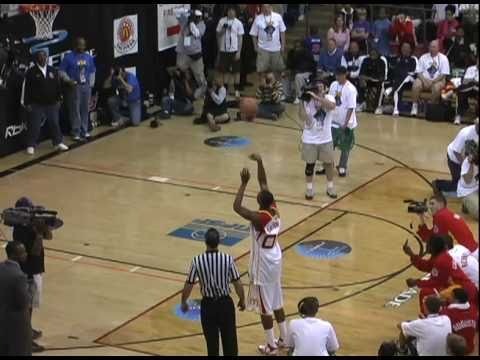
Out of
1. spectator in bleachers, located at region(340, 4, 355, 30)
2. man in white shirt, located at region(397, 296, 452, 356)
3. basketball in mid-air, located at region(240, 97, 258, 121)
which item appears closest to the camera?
man in white shirt, located at region(397, 296, 452, 356)

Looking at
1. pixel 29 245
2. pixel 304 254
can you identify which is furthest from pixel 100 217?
pixel 29 245

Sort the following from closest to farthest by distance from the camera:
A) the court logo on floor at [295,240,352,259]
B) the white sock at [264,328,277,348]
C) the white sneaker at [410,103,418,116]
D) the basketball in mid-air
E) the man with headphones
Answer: the man with headphones, the white sock at [264,328,277,348], the court logo on floor at [295,240,352,259], the basketball in mid-air, the white sneaker at [410,103,418,116]

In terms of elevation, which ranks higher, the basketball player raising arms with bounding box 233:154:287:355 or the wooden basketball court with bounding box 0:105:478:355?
the basketball player raising arms with bounding box 233:154:287:355

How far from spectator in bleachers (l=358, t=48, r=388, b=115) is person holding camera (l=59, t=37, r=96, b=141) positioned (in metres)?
5.25

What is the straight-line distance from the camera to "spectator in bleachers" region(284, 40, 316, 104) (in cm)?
2461

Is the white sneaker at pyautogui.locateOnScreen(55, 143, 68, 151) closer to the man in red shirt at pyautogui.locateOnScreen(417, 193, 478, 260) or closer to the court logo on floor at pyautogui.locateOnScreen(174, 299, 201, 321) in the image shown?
the court logo on floor at pyautogui.locateOnScreen(174, 299, 201, 321)

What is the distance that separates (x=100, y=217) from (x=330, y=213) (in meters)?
3.32

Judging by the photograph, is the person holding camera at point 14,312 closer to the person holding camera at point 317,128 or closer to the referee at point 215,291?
the referee at point 215,291

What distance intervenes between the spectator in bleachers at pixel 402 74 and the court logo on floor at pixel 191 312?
33.1 ft

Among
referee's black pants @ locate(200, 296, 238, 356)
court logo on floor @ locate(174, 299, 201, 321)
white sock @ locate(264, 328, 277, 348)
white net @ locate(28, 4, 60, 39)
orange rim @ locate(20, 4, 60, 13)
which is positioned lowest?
court logo on floor @ locate(174, 299, 201, 321)

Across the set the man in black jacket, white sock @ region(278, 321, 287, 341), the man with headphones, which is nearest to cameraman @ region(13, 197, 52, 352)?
white sock @ region(278, 321, 287, 341)

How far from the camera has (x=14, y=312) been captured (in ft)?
39.3

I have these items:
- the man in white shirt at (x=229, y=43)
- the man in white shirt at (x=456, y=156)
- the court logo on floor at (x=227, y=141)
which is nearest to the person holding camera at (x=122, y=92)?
the court logo on floor at (x=227, y=141)

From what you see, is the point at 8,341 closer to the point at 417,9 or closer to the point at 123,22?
the point at 123,22
